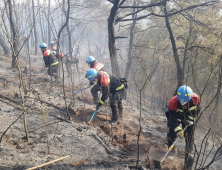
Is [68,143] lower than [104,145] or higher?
higher

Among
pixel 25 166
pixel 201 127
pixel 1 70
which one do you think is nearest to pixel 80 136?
pixel 25 166

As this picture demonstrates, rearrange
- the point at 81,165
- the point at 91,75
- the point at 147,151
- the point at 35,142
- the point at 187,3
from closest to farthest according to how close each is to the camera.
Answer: the point at 81,165, the point at 35,142, the point at 147,151, the point at 91,75, the point at 187,3

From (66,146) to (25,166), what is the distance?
996 millimetres

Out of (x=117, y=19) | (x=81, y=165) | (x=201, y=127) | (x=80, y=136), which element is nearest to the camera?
(x=81, y=165)

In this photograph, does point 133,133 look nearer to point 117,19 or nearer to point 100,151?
point 100,151

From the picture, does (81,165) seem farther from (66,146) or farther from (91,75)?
(91,75)

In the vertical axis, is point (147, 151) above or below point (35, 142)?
below

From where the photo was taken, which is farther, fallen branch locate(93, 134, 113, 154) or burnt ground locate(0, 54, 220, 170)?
fallen branch locate(93, 134, 113, 154)

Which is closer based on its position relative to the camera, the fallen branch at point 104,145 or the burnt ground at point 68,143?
the burnt ground at point 68,143

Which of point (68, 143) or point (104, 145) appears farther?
point (104, 145)

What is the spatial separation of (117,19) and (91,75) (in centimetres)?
401

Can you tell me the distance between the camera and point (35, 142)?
386 cm

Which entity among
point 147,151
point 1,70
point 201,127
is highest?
point 1,70

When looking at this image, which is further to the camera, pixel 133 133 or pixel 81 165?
pixel 133 133
